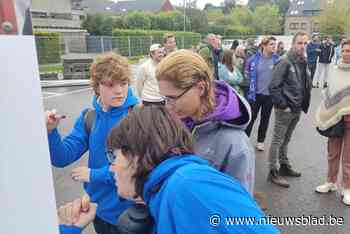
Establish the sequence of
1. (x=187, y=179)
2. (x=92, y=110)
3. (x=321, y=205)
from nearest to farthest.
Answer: (x=187, y=179), (x=92, y=110), (x=321, y=205)

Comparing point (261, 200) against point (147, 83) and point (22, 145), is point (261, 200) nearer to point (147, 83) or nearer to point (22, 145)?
point (147, 83)

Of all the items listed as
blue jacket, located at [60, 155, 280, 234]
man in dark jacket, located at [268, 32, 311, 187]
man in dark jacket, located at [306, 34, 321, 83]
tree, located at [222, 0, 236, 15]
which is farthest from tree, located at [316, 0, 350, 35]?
blue jacket, located at [60, 155, 280, 234]

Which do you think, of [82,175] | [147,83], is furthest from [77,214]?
[147,83]

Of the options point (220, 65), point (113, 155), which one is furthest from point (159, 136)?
point (220, 65)

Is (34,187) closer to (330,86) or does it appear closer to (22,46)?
(22,46)

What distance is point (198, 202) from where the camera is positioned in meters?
0.86

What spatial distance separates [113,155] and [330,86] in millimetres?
3153

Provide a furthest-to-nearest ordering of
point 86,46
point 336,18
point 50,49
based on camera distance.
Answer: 1. point 336,18
2. point 86,46
3. point 50,49

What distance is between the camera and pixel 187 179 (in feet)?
2.89

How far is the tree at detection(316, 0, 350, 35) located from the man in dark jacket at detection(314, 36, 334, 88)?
34.3m

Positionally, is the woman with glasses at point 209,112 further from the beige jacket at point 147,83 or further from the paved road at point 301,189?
the beige jacket at point 147,83

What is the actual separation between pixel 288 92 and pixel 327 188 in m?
1.16

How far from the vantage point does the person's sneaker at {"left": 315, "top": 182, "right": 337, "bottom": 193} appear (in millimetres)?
3816

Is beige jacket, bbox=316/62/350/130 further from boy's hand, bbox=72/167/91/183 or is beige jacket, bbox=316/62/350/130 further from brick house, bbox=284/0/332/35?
brick house, bbox=284/0/332/35
